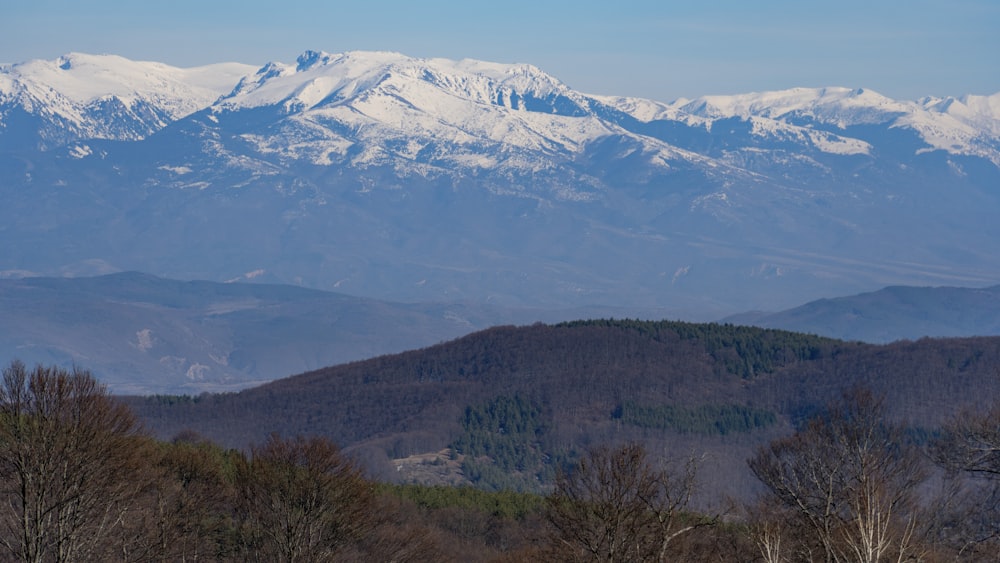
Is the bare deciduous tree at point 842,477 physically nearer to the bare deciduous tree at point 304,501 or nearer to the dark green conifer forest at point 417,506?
the dark green conifer forest at point 417,506

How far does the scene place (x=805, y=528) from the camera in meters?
42.4

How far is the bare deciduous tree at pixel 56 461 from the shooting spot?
4019cm

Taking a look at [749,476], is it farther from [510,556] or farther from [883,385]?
[510,556]

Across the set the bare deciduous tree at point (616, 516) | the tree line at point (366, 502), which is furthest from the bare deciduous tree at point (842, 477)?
the bare deciduous tree at point (616, 516)

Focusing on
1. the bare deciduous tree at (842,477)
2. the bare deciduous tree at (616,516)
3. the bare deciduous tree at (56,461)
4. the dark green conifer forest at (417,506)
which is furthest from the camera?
the bare deciduous tree at (56,461)

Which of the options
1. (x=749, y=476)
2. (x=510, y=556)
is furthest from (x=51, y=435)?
(x=749, y=476)

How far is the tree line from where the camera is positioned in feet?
126

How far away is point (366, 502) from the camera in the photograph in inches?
2157

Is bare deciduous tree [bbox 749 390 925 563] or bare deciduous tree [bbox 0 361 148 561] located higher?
bare deciduous tree [bbox 0 361 148 561]

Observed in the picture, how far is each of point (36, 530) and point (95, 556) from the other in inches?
303

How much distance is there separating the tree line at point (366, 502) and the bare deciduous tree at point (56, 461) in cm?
7

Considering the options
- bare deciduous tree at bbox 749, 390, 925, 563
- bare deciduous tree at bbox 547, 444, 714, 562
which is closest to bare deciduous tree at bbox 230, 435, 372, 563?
bare deciduous tree at bbox 547, 444, 714, 562

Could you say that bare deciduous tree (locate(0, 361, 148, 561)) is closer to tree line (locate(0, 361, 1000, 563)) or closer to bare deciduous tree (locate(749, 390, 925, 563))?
tree line (locate(0, 361, 1000, 563))

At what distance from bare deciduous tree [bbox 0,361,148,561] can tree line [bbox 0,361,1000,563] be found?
0.07 metres
